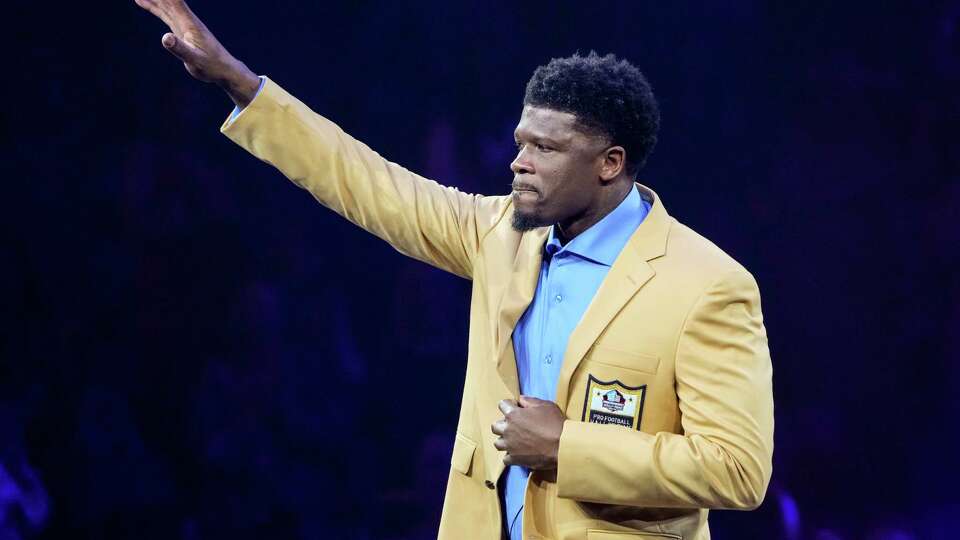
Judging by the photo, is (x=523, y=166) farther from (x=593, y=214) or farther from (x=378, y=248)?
(x=378, y=248)

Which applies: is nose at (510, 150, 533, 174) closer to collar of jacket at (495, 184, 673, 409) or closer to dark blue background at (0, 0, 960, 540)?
collar of jacket at (495, 184, 673, 409)

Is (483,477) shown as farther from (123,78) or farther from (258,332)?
(123,78)

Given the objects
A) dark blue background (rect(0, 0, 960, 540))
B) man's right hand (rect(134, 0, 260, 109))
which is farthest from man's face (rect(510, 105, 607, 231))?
dark blue background (rect(0, 0, 960, 540))

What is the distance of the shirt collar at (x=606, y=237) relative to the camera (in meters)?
1.97

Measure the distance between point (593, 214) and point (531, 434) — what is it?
433 mm

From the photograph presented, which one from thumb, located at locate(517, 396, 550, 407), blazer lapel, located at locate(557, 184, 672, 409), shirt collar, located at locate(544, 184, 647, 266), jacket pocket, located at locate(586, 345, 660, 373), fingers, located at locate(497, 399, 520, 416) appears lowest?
fingers, located at locate(497, 399, 520, 416)

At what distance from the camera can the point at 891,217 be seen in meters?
3.05

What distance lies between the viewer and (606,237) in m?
1.98

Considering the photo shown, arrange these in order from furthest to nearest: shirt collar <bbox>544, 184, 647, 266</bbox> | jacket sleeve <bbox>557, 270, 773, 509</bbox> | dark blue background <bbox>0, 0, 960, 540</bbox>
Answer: dark blue background <bbox>0, 0, 960, 540</bbox>, shirt collar <bbox>544, 184, 647, 266</bbox>, jacket sleeve <bbox>557, 270, 773, 509</bbox>

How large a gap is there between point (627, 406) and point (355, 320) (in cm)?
145

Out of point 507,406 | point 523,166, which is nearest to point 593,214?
point 523,166

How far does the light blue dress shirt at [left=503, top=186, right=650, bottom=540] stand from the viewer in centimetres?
193

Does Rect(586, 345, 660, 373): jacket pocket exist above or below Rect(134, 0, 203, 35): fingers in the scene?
below

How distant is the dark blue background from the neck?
114cm
